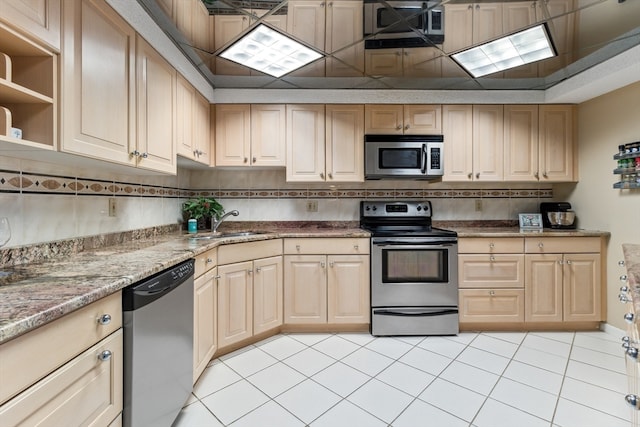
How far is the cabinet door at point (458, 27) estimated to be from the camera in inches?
89.0

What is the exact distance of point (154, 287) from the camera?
3.95ft

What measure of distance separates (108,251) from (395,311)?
222 cm

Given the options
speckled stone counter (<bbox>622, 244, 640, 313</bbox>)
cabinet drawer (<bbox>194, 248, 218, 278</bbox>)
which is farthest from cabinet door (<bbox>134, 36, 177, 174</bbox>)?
speckled stone counter (<bbox>622, 244, 640, 313</bbox>)

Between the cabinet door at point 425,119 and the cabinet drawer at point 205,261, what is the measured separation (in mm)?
2148

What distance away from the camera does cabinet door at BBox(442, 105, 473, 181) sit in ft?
9.21

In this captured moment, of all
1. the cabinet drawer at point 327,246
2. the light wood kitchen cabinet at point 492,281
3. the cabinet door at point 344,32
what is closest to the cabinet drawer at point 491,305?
the light wood kitchen cabinet at point 492,281

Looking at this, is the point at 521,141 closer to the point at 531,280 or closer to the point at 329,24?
the point at 531,280

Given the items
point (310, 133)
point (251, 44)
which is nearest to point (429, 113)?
point (310, 133)

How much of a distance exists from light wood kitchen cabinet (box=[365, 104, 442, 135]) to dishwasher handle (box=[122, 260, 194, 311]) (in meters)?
2.10

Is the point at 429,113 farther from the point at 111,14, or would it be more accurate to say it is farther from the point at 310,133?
the point at 111,14

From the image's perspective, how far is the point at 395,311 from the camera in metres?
2.54

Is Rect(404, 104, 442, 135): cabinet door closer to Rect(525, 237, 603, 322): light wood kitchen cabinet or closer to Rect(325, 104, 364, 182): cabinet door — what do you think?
Rect(325, 104, 364, 182): cabinet door

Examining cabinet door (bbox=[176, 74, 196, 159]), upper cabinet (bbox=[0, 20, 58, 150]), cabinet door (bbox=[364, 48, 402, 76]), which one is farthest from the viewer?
cabinet door (bbox=[364, 48, 402, 76])

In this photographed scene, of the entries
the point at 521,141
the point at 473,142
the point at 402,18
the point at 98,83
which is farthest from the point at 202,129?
the point at 521,141
